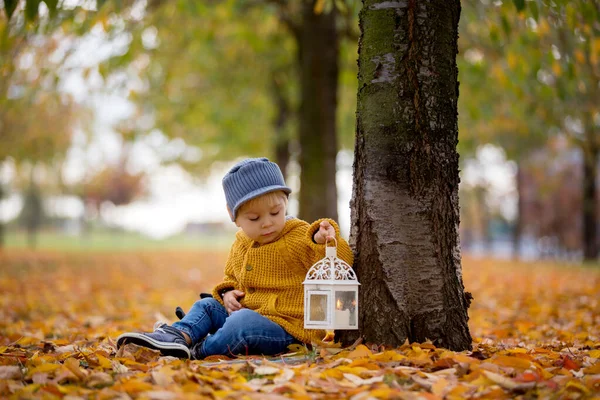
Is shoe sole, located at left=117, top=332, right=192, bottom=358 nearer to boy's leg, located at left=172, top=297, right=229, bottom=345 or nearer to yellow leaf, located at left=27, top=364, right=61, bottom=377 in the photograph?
boy's leg, located at left=172, top=297, right=229, bottom=345

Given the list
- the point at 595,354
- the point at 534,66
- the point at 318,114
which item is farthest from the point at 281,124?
the point at 595,354

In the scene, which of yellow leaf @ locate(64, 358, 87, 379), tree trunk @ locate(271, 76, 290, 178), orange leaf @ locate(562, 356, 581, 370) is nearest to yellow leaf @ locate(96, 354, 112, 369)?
yellow leaf @ locate(64, 358, 87, 379)

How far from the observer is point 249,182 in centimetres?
322

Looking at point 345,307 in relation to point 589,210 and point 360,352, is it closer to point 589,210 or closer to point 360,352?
point 360,352

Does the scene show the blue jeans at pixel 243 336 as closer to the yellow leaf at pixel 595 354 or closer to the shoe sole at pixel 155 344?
the shoe sole at pixel 155 344

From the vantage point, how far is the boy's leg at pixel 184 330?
3021 millimetres

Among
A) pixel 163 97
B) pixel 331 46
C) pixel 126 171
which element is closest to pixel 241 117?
pixel 163 97

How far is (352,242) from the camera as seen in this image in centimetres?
331

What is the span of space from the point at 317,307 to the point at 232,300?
0.59 meters

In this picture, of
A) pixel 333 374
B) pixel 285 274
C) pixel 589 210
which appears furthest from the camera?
pixel 589 210

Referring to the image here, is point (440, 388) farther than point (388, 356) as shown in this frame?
→ No

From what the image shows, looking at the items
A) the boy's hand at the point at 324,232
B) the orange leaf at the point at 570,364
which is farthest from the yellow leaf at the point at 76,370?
the orange leaf at the point at 570,364

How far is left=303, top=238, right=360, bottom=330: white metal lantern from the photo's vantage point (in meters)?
2.98

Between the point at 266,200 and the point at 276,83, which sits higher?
the point at 276,83
